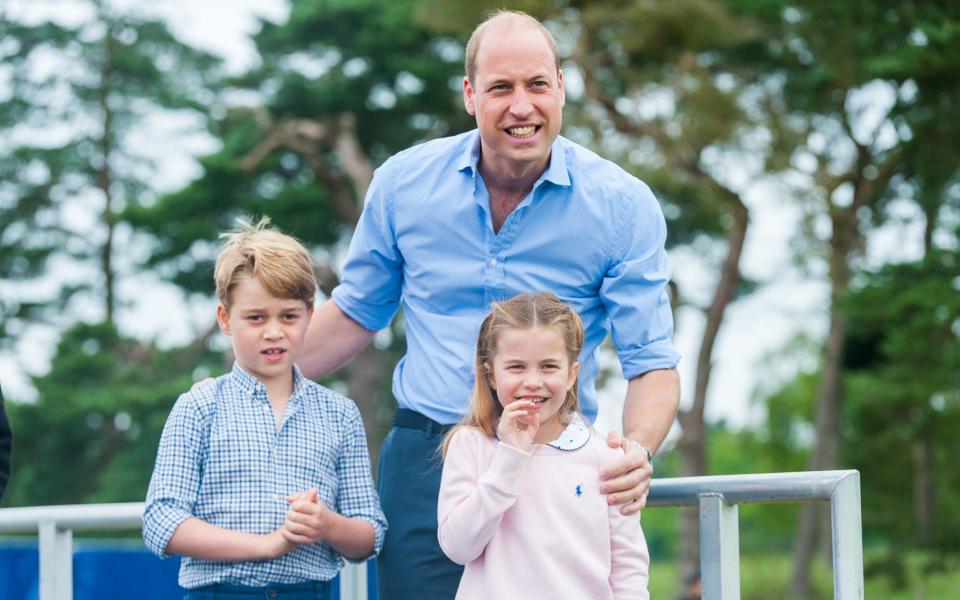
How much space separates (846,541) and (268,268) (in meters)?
1.20

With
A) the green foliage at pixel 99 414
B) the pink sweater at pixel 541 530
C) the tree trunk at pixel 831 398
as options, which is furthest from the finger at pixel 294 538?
the green foliage at pixel 99 414

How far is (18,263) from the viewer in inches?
939

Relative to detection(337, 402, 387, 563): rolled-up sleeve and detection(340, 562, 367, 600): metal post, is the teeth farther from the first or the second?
detection(340, 562, 367, 600): metal post

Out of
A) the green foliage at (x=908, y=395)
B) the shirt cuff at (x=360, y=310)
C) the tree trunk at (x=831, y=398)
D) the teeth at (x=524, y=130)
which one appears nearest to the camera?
the teeth at (x=524, y=130)

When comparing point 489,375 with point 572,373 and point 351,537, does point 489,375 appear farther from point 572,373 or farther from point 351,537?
point 351,537

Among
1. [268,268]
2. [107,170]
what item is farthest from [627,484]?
[107,170]

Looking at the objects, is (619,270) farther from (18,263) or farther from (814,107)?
(18,263)

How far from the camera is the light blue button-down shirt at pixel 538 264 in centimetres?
296

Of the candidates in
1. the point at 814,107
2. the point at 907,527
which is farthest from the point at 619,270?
the point at 907,527

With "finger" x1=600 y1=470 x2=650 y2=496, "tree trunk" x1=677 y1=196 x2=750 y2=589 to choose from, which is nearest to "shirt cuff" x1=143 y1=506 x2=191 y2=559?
"finger" x1=600 y1=470 x2=650 y2=496

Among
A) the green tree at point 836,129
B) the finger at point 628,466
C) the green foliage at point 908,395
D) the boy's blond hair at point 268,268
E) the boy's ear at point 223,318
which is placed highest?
the green tree at point 836,129

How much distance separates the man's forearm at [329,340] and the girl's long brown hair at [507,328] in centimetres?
63

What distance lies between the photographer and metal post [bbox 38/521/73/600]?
346 centimetres

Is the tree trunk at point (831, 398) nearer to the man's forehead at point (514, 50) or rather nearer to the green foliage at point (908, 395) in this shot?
the green foliage at point (908, 395)
